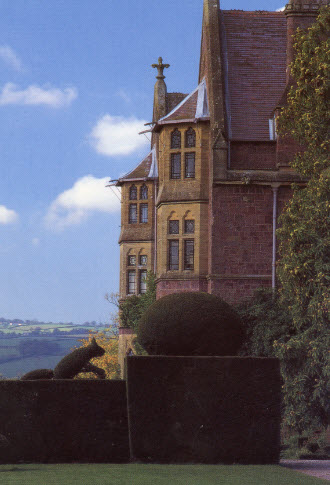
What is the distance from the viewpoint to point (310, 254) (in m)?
30.1

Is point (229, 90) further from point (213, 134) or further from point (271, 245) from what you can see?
point (271, 245)

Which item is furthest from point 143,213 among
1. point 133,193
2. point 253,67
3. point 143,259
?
point 253,67

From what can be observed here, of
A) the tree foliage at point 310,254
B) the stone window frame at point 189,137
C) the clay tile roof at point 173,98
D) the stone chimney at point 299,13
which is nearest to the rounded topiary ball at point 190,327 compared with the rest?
the tree foliage at point 310,254

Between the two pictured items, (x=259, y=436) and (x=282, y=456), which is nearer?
(x=259, y=436)

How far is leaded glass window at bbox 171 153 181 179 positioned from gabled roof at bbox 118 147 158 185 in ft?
36.0

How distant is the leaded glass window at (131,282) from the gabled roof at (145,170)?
5.61 meters

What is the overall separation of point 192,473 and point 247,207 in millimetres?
20638

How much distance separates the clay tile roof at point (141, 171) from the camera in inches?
2029

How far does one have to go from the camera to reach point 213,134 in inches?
1511

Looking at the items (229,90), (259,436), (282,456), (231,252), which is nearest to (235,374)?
(259,436)

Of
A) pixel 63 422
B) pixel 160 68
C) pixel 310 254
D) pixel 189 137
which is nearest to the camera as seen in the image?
pixel 63 422

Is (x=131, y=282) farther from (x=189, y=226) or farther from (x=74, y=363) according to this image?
(x=74, y=363)

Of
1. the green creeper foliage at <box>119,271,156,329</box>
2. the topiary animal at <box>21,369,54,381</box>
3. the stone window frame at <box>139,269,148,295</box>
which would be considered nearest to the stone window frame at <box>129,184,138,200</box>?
the stone window frame at <box>139,269,148,295</box>

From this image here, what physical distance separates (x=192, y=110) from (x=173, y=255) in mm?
6420
